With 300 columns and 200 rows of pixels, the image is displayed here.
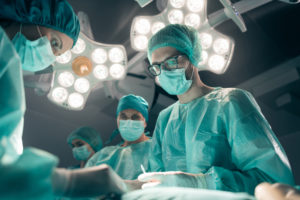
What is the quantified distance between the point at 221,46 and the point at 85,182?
79.9 inches

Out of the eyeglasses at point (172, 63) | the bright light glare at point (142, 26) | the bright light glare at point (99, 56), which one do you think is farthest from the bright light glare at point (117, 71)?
the eyeglasses at point (172, 63)

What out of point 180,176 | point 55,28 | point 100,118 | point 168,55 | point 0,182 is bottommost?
point 100,118

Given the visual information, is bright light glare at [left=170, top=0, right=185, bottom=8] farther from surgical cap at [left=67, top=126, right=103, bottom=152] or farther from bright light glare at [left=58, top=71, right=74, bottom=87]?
surgical cap at [left=67, top=126, right=103, bottom=152]

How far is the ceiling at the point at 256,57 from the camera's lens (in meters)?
3.01

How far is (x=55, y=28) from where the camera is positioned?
173cm

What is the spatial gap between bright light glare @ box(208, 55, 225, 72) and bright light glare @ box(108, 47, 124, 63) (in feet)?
3.21

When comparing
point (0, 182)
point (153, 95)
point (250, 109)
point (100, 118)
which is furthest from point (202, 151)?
point (100, 118)

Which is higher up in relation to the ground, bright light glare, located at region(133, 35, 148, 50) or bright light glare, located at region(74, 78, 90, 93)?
bright light glare, located at region(133, 35, 148, 50)

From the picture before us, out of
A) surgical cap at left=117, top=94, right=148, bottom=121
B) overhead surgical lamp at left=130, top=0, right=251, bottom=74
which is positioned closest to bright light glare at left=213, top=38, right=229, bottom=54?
overhead surgical lamp at left=130, top=0, right=251, bottom=74

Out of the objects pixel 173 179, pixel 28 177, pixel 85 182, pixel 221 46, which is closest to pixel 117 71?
pixel 221 46

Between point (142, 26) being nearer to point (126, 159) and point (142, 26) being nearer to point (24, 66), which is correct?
point (24, 66)

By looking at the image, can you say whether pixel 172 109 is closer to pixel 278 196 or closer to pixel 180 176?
pixel 180 176

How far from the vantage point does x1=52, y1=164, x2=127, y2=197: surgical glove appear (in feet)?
2.46

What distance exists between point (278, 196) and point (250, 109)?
0.84 metres
